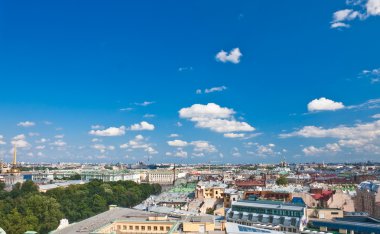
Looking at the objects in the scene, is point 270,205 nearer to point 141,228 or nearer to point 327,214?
point 327,214

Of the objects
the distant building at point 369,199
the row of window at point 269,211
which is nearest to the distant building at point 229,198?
the row of window at point 269,211

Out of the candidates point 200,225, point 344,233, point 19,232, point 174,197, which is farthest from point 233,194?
point 200,225

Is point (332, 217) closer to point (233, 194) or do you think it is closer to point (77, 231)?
point (233, 194)

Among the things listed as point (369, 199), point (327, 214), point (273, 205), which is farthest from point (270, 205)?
point (369, 199)

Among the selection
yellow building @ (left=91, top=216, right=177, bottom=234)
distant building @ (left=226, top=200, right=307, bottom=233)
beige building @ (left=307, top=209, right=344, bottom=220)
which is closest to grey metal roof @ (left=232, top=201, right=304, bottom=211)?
distant building @ (left=226, top=200, right=307, bottom=233)

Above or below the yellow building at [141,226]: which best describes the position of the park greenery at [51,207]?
below

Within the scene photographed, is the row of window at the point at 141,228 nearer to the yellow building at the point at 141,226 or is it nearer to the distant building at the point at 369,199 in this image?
the yellow building at the point at 141,226
